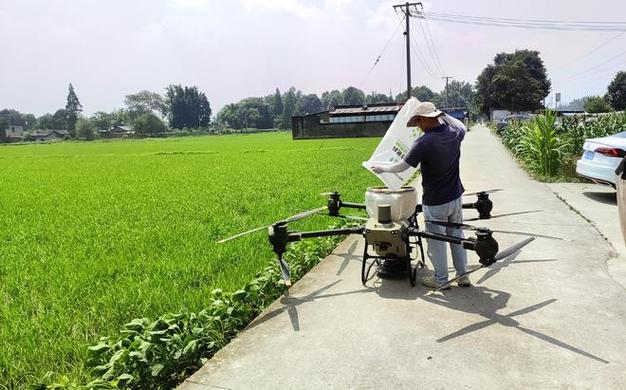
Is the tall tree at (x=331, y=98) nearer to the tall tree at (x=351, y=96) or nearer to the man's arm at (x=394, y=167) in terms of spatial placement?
the tall tree at (x=351, y=96)

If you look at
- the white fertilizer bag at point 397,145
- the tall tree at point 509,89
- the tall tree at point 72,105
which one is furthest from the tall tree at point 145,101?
the white fertilizer bag at point 397,145

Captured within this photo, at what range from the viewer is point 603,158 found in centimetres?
878

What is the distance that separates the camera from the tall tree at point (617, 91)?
232ft

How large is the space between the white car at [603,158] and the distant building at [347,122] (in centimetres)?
4370

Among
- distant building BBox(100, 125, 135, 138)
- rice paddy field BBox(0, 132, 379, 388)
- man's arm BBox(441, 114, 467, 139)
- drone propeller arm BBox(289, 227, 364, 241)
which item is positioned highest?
distant building BBox(100, 125, 135, 138)

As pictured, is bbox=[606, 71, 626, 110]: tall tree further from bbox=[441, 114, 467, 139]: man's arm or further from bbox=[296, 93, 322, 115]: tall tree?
bbox=[296, 93, 322, 115]: tall tree

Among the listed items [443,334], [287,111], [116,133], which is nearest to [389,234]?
[443,334]

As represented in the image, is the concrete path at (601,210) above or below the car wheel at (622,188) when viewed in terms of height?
below

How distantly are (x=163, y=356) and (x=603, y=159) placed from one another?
8621 millimetres

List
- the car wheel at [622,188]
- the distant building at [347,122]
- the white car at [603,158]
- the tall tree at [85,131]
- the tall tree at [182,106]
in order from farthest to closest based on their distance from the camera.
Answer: the tall tree at [182,106]
the tall tree at [85,131]
the distant building at [347,122]
the white car at [603,158]
the car wheel at [622,188]

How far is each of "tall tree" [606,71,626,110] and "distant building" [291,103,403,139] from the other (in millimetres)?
38055

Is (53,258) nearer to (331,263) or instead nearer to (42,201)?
(331,263)

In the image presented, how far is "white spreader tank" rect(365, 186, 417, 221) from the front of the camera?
4.51m

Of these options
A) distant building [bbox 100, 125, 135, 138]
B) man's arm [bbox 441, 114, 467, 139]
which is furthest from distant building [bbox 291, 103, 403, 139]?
distant building [bbox 100, 125, 135, 138]
